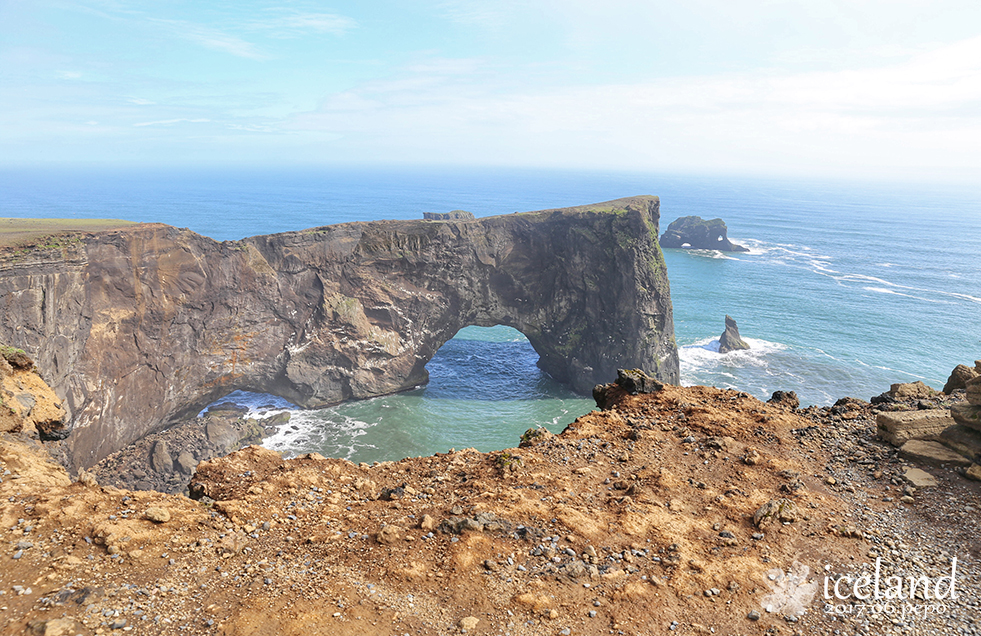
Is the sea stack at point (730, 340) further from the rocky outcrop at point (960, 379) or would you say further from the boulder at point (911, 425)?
the boulder at point (911, 425)

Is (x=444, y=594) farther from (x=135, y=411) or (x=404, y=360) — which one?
(x=404, y=360)

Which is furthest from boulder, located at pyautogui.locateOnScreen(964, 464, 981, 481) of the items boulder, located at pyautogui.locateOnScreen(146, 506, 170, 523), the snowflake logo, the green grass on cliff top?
the green grass on cliff top

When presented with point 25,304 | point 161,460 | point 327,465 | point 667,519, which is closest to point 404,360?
point 161,460

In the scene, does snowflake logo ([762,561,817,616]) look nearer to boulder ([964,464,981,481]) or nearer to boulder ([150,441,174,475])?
boulder ([964,464,981,481])

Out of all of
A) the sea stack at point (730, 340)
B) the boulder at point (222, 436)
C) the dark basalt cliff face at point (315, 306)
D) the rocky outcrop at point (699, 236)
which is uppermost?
the rocky outcrop at point (699, 236)

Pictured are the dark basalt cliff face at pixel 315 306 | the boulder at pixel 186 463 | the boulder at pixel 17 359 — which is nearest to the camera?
the boulder at pixel 17 359

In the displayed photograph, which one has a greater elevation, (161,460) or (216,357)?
(216,357)

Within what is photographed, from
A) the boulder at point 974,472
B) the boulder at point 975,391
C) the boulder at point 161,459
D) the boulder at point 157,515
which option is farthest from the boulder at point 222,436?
the boulder at point 975,391
